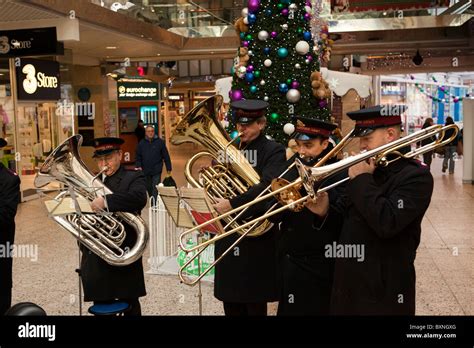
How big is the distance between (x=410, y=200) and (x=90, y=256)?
2.27 m

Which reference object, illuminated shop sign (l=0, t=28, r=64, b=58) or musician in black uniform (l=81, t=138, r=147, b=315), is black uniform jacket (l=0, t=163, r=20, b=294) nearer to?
musician in black uniform (l=81, t=138, r=147, b=315)

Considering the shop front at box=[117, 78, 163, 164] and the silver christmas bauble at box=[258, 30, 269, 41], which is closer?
the silver christmas bauble at box=[258, 30, 269, 41]

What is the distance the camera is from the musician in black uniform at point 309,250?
322cm

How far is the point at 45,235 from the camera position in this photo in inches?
342

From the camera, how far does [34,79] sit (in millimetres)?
12305

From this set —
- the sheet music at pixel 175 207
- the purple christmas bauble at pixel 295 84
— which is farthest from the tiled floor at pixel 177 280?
the purple christmas bauble at pixel 295 84

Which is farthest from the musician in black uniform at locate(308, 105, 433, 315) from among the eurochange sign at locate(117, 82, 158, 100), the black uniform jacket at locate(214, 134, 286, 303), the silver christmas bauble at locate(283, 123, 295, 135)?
the eurochange sign at locate(117, 82, 158, 100)

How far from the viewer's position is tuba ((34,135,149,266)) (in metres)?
3.78

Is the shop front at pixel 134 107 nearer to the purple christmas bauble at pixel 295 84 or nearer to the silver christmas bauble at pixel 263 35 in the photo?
the silver christmas bauble at pixel 263 35

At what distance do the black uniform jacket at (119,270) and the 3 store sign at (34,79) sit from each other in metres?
9.07

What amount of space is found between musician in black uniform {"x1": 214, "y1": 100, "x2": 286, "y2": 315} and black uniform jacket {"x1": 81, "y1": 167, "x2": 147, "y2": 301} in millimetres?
600

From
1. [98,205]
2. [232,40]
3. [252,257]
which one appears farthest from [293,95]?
[232,40]

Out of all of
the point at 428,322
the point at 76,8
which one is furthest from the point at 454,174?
the point at 428,322

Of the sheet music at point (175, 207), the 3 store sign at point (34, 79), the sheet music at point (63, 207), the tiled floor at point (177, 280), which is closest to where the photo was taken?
the sheet music at point (175, 207)
